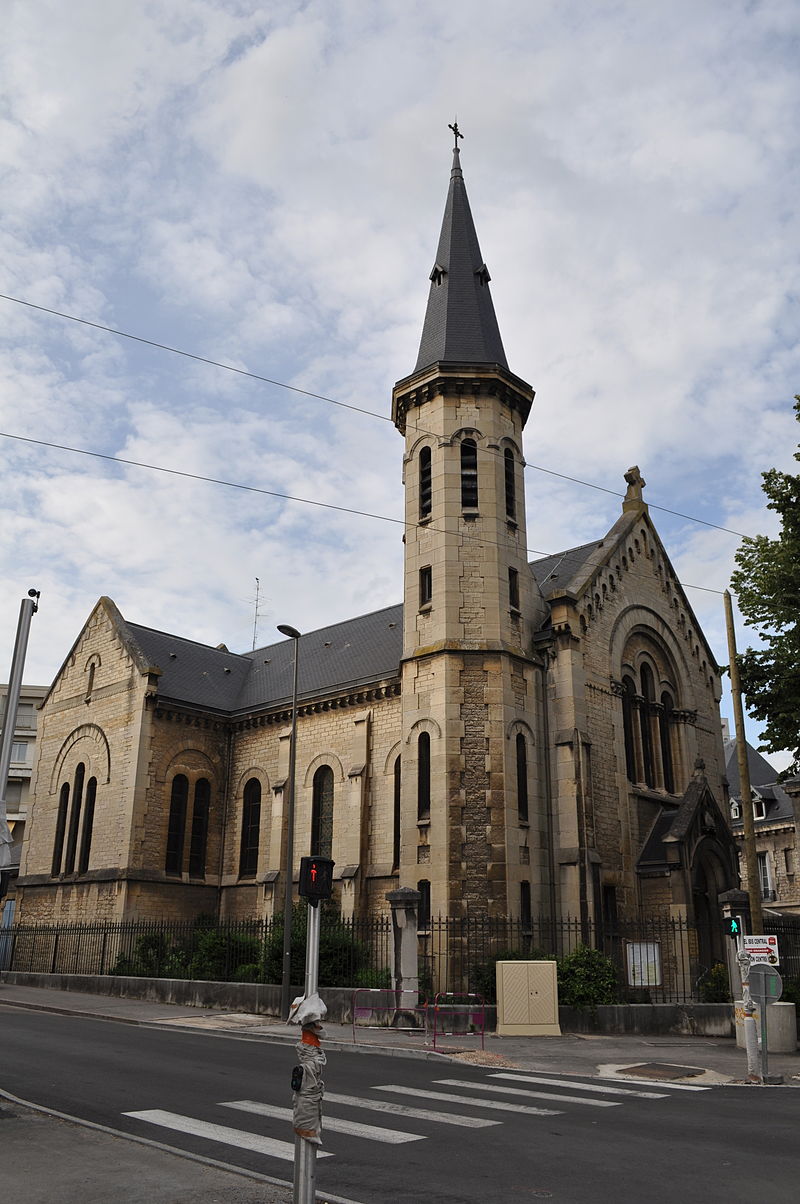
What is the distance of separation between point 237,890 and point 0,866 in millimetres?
25046

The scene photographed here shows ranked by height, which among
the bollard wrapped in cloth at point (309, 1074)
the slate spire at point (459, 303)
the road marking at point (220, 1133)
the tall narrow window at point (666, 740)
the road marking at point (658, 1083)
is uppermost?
the slate spire at point (459, 303)

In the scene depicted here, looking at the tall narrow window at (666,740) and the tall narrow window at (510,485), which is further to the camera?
the tall narrow window at (666,740)

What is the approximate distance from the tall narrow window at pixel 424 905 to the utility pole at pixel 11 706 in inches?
595

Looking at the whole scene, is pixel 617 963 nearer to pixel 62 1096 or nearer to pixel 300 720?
pixel 300 720

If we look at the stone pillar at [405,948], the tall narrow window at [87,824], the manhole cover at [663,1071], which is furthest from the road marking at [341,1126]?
the tall narrow window at [87,824]

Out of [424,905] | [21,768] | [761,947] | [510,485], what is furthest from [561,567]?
[21,768]

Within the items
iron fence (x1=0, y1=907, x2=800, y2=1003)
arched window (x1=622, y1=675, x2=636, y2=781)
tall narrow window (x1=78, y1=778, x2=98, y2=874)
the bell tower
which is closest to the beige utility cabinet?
iron fence (x1=0, y1=907, x2=800, y2=1003)

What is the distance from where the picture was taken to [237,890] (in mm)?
33156

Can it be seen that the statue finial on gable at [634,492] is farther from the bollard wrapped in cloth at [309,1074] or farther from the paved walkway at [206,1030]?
the bollard wrapped in cloth at [309,1074]

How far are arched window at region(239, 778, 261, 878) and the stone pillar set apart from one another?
12.7 meters

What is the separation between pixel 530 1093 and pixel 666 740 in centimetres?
2069

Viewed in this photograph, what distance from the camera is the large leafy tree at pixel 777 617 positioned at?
22.7 metres

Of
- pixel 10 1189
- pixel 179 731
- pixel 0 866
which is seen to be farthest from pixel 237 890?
pixel 10 1189

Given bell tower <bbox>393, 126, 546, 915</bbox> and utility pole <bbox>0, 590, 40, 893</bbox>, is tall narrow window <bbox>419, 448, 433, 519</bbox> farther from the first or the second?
utility pole <bbox>0, 590, 40, 893</bbox>
